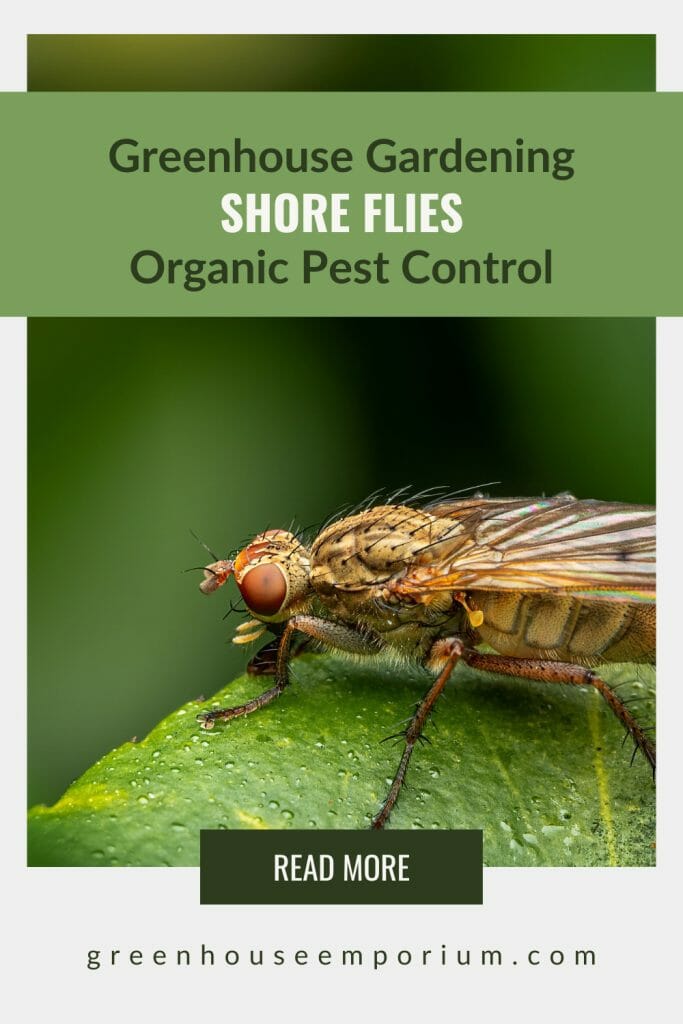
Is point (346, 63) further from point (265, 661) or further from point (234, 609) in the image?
point (265, 661)

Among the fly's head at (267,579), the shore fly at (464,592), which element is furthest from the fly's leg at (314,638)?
the fly's head at (267,579)

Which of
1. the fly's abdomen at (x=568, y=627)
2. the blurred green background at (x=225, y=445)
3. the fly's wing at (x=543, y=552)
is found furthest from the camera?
the blurred green background at (x=225, y=445)

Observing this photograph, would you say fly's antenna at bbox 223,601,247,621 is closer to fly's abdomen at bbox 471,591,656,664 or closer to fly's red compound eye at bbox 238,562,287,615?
fly's red compound eye at bbox 238,562,287,615

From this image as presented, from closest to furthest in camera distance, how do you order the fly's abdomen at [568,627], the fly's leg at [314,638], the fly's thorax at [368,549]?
1. the fly's leg at [314,638]
2. the fly's abdomen at [568,627]
3. the fly's thorax at [368,549]

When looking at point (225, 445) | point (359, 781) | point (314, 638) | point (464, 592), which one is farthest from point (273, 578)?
point (225, 445)

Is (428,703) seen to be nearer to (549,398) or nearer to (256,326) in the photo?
(549,398)

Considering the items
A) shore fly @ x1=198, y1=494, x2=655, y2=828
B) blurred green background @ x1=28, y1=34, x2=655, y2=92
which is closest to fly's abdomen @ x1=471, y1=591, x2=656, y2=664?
shore fly @ x1=198, y1=494, x2=655, y2=828

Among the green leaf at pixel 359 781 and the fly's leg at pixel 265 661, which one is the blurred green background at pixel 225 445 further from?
the green leaf at pixel 359 781

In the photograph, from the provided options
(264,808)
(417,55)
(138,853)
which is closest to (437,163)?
(417,55)
